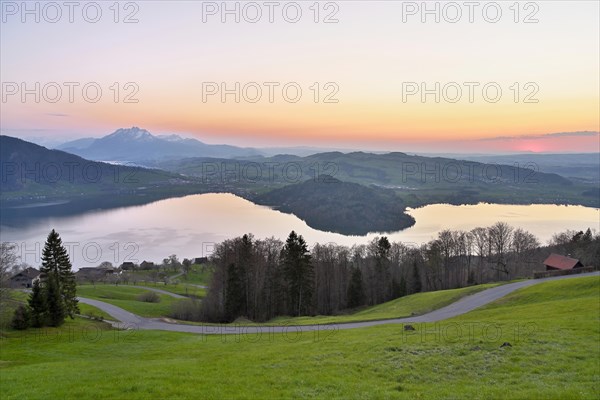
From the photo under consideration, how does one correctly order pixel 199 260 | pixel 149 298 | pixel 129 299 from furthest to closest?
pixel 199 260 → pixel 129 299 → pixel 149 298

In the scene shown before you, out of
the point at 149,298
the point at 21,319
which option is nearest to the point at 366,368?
the point at 21,319

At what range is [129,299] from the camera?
6819 centimetres

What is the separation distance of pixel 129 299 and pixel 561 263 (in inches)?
2575

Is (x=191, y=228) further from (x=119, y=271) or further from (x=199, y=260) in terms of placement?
(x=119, y=271)

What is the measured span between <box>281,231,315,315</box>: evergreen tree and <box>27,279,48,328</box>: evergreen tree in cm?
2737

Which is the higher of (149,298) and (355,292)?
(355,292)

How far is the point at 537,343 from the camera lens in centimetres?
1688

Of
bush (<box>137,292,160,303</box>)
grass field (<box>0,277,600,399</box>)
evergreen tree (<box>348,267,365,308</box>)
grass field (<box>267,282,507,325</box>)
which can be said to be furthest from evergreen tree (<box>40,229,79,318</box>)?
evergreen tree (<box>348,267,365,308</box>)

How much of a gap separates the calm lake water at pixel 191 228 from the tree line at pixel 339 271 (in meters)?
42.9

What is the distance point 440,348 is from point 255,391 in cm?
871

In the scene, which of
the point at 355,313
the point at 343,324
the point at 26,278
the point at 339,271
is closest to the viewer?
the point at 343,324

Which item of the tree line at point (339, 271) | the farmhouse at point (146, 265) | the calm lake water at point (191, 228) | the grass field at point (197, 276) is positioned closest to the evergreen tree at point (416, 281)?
the tree line at point (339, 271)

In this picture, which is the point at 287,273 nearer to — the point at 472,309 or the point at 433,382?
the point at 472,309

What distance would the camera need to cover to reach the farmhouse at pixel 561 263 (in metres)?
49.2
